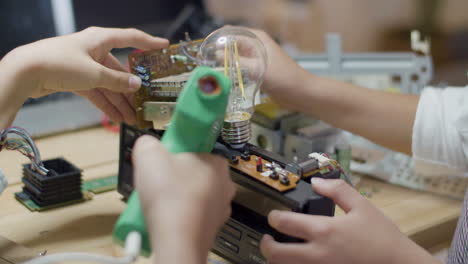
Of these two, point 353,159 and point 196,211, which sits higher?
point 196,211

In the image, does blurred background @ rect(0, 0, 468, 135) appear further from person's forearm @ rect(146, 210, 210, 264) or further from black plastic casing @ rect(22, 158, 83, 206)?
person's forearm @ rect(146, 210, 210, 264)

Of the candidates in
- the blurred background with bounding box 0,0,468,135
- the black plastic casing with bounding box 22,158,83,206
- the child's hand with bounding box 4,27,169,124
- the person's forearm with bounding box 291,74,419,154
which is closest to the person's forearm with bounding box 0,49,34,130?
the child's hand with bounding box 4,27,169,124

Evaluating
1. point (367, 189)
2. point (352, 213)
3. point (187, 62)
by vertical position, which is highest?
point (187, 62)

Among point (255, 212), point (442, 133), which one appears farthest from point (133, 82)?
point (442, 133)

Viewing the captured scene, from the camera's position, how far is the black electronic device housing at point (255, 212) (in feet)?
1.90

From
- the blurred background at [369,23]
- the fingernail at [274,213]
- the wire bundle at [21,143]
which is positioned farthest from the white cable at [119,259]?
the blurred background at [369,23]

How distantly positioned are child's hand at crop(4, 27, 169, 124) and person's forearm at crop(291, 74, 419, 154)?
341 millimetres

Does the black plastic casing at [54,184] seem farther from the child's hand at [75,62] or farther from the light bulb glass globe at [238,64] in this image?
the light bulb glass globe at [238,64]

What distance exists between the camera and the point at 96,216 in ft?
2.64

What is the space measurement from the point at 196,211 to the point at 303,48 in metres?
1.91

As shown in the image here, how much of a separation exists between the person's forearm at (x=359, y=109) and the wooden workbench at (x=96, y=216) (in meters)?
0.09

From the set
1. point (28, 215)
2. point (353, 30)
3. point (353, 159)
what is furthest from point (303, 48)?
point (28, 215)

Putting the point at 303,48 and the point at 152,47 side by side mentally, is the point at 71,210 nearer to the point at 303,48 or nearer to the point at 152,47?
the point at 152,47

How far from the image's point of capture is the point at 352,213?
22.9 inches
